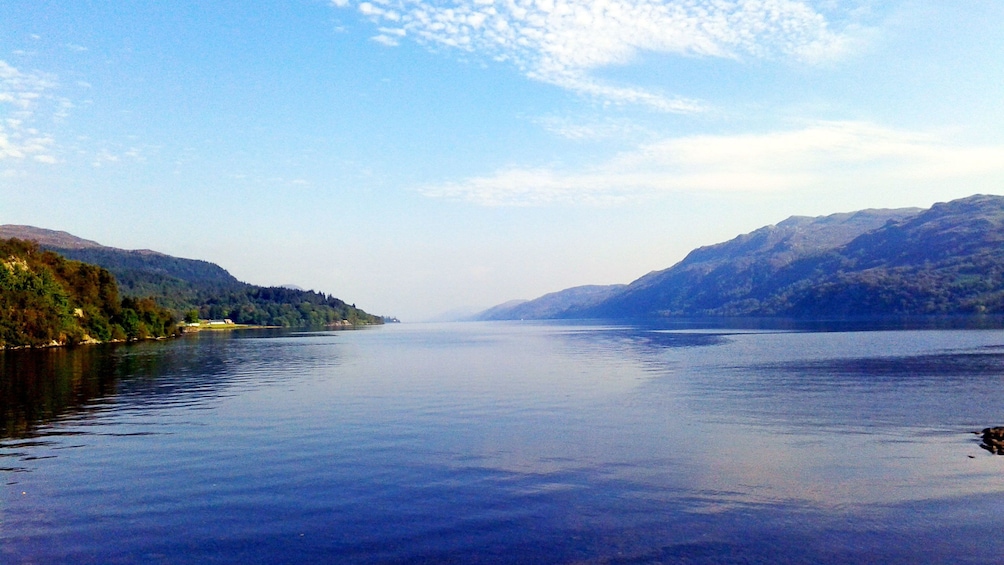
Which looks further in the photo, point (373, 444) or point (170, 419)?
point (170, 419)

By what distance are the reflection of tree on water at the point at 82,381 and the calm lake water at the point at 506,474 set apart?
0.62 meters

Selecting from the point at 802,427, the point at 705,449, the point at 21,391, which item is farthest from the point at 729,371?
the point at 21,391

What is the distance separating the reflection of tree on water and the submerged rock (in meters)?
55.2

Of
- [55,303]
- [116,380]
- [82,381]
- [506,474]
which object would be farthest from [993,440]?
[55,303]

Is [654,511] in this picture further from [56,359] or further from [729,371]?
[56,359]

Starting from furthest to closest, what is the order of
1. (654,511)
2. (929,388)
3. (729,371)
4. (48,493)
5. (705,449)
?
(729,371) → (929,388) → (705,449) → (48,493) → (654,511)

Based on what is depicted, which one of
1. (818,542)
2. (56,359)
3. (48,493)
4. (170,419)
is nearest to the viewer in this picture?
(818,542)

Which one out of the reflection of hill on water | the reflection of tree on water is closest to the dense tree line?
the reflection of hill on water

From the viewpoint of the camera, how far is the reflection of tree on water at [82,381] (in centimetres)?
5028

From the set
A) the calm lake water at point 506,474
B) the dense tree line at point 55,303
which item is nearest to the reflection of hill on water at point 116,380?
the calm lake water at point 506,474

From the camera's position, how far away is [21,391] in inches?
2485

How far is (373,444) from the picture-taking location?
3769 centimetres

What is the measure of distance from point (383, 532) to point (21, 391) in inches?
2319

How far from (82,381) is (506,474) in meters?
63.3
